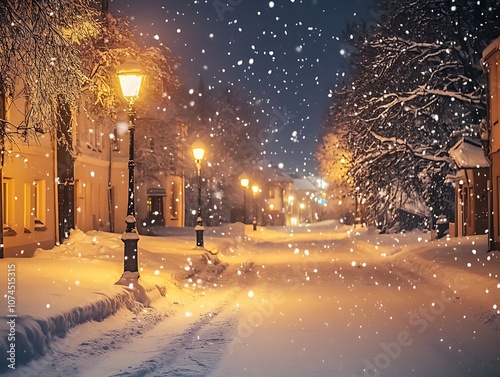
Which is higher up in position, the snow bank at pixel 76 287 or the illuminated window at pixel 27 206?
the illuminated window at pixel 27 206

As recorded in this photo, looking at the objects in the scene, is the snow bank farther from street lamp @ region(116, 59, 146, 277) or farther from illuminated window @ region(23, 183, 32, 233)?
illuminated window @ region(23, 183, 32, 233)

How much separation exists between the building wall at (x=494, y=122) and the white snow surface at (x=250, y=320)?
8.53 ft

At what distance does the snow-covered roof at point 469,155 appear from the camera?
30016 millimetres

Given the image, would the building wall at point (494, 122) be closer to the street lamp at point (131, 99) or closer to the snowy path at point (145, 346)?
the street lamp at point (131, 99)

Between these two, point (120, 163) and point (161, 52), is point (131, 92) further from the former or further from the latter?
point (120, 163)

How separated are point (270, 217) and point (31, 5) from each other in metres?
98.1

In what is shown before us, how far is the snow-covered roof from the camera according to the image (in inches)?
1182

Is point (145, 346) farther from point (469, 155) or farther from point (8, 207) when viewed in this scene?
point (469, 155)

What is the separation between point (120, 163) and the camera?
47.9 meters

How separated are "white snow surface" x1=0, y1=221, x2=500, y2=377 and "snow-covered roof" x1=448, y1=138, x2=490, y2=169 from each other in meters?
7.18

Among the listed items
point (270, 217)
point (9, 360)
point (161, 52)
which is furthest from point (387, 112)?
point (270, 217)

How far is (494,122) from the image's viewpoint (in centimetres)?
2656

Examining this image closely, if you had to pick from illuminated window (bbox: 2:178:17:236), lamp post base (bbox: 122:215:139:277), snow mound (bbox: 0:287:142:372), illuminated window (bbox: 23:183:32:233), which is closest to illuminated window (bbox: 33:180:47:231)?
illuminated window (bbox: 23:183:32:233)

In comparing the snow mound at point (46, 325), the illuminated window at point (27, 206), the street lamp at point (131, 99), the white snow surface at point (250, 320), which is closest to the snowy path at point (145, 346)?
the white snow surface at point (250, 320)
